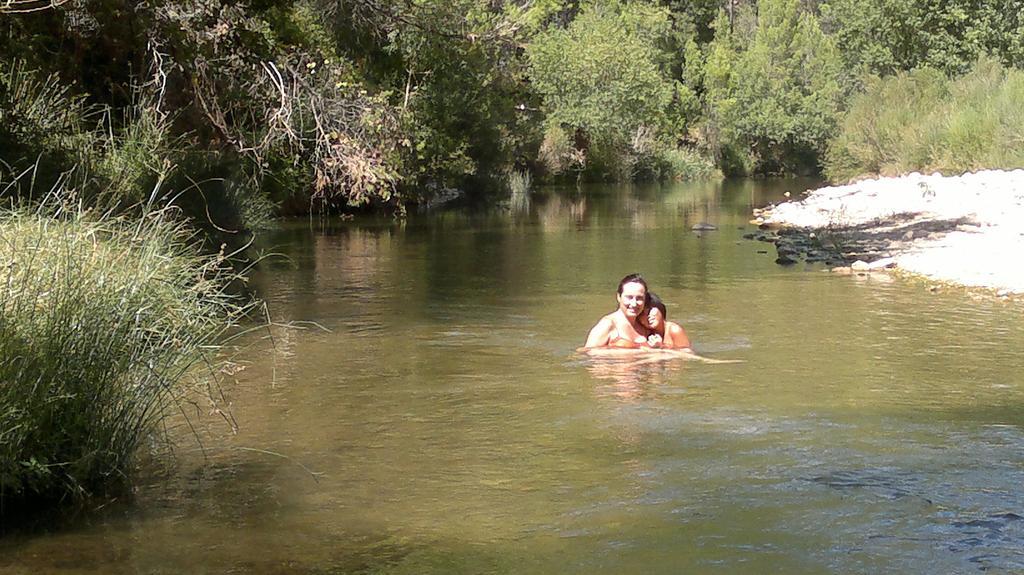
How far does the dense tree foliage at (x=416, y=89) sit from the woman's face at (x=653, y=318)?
5.26 meters

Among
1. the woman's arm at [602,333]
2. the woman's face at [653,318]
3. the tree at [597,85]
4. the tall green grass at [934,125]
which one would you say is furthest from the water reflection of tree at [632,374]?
the tree at [597,85]

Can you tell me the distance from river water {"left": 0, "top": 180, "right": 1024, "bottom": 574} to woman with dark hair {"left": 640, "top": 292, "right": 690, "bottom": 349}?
360 mm

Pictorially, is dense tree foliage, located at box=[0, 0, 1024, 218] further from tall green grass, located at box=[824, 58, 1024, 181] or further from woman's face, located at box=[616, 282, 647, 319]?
woman's face, located at box=[616, 282, 647, 319]

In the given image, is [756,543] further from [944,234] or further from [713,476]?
[944,234]

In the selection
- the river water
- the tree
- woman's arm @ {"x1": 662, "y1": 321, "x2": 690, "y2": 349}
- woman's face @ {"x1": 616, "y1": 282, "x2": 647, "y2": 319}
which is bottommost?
the river water

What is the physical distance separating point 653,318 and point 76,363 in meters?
6.70

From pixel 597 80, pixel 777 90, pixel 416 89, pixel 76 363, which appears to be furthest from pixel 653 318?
pixel 777 90

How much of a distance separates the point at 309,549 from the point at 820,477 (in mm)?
3215

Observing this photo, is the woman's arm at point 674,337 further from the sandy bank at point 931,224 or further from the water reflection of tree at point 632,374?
the sandy bank at point 931,224

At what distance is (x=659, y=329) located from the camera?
40.6 ft

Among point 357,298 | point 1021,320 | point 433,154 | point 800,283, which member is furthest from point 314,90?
point 433,154

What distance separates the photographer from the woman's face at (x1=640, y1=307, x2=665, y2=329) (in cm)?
1234

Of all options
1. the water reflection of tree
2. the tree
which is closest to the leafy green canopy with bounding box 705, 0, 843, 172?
the tree

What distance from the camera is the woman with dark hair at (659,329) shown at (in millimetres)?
12344
